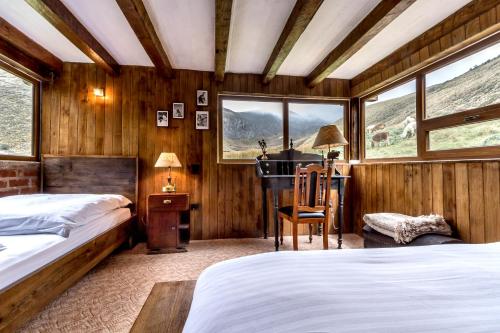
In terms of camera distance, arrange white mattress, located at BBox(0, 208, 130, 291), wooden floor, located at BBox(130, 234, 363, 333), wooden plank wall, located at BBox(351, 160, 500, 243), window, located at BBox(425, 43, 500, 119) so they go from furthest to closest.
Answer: window, located at BBox(425, 43, 500, 119) → wooden plank wall, located at BBox(351, 160, 500, 243) → white mattress, located at BBox(0, 208, 130, 291) → wooden floor, located at BBox(130, 234, 363, 333)

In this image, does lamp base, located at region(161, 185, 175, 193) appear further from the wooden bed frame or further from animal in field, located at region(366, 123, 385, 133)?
animal in field, located at region(366, 123, 385, 133)

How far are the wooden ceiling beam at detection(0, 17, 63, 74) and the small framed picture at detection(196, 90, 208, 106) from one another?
5.58ft

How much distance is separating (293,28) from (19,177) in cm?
321

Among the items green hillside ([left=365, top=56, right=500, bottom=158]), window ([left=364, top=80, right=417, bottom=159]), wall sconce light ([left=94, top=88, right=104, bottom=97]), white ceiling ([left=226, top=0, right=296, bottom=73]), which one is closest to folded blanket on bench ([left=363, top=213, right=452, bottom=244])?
green hillside ([left=365, top=56, right=500, bottom=158])

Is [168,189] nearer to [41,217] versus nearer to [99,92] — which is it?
[41,217]

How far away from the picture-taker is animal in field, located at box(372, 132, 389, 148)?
305 cm

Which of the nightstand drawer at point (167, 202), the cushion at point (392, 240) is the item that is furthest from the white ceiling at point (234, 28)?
the cushion at point (392, 240)

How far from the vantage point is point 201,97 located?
3.23 metres

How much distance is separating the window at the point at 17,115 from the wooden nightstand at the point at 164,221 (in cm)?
156

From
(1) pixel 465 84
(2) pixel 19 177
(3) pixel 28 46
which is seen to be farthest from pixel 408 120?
(2) pixel 19 177

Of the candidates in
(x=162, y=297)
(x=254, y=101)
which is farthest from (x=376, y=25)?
(x=162, y=297)

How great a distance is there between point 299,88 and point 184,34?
178 centimetres

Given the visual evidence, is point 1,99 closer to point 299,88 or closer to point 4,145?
point 4,145

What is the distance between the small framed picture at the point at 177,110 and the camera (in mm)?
3178
